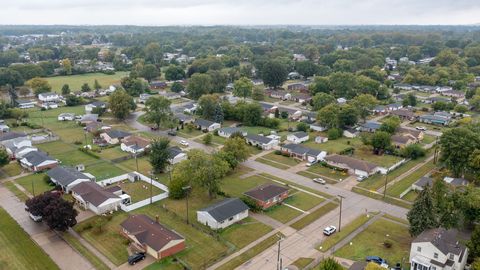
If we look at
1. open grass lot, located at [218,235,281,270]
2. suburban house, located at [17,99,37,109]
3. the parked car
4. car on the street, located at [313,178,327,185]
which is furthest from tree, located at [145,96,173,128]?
the parked car

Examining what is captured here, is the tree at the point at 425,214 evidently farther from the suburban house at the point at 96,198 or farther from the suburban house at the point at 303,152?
the suburban house at the point at 96,198

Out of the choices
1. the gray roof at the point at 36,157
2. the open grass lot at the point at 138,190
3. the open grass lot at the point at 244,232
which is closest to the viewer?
the open grass lot at the point at 244,232

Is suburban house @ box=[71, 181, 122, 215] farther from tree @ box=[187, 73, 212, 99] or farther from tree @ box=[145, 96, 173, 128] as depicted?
tree @ box=[187, 73, 212, 99]

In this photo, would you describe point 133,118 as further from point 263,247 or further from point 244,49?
point 244,49

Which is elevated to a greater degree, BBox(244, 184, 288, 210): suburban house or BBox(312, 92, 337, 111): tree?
BBox(312, 92, 337, 111): tree

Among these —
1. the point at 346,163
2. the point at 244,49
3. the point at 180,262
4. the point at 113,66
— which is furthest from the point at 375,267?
the point at 244,49

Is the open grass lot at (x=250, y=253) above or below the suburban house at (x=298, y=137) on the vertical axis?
below

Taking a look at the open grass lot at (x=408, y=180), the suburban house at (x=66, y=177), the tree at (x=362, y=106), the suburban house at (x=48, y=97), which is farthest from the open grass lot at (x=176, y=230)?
the suburban house at (x=48, y=97)

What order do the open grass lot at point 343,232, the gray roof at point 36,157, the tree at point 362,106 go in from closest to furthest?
the open grass lot at point 343,232 → the gray roof at point 36,157 → the tree at point 362,106
